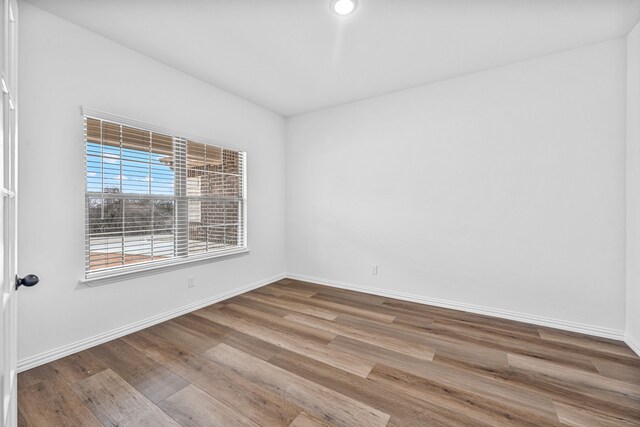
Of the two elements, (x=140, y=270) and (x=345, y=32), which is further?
(x=140, y=270)

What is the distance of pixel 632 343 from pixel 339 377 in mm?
2497

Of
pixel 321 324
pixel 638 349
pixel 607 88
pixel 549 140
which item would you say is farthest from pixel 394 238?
pixel 607 88

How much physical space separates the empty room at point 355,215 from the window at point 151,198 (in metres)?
0.02

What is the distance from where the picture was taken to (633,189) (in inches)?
88.0

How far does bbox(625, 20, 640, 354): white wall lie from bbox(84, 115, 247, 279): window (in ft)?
12.9

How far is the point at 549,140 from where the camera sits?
259 centimetres

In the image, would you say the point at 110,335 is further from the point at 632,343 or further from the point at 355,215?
the point at 632,343

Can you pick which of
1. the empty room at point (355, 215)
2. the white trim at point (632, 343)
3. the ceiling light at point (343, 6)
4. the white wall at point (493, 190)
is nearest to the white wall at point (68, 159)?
the empty room at point (355, 215)

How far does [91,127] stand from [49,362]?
1866 mm

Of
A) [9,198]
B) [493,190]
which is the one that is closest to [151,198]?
[9,198]

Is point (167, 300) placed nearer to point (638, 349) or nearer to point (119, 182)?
point (119, 182)

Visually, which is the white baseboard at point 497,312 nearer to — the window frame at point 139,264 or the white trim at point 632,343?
the white trim at point 632,343

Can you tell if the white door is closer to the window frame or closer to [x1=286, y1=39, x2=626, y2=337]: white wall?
the window frame

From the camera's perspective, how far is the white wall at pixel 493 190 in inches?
95.7
